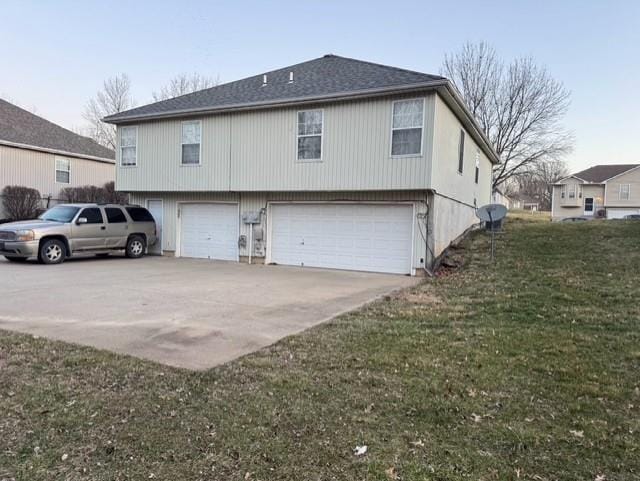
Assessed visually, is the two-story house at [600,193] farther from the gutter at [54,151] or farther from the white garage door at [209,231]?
the gutter at [54,151]

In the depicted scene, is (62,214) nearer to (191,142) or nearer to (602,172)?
(191,142)

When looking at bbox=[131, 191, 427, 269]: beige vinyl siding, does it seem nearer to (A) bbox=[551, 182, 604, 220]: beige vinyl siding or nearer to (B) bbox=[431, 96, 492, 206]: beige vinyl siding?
(B) bbox=[431, 96, 492, 206]: beige vinyl siding

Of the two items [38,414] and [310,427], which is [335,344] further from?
[38,414]

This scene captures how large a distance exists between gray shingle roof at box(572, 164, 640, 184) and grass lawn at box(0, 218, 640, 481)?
139 feet

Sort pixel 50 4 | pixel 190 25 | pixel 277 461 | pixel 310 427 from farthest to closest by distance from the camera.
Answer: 1. pixel 190 25
2. pixel 50 4
3. pixel 310 427
4. pixel 277 461

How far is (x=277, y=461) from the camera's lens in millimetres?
2727

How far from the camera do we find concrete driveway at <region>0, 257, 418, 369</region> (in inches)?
205

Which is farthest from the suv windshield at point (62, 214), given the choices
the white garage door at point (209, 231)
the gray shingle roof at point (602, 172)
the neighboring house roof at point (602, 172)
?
the gray shingle roof at point (602, 172)

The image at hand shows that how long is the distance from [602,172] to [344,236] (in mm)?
40355

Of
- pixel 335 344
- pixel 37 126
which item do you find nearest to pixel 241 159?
pixel 335 344

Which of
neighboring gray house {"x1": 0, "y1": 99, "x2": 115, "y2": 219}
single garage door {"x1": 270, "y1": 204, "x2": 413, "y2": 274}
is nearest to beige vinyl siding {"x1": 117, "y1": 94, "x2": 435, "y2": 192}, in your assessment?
single garage door {"x1": 270, "y1": 204, "x2": 413, "y2": 274}

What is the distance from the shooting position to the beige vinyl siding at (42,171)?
67.8ft

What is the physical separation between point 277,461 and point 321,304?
489cm

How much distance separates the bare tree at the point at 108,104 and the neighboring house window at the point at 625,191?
4425 cm
